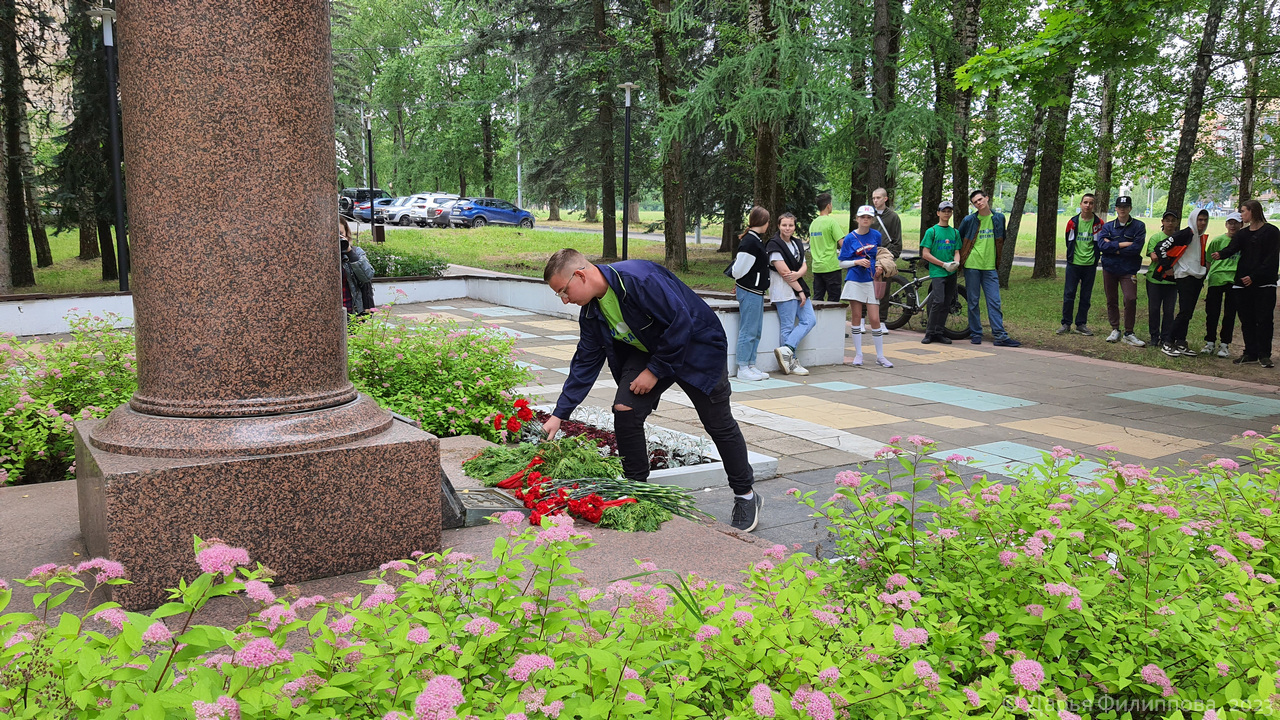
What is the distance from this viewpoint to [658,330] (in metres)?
4.64

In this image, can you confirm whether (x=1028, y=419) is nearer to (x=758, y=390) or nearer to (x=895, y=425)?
(x=895, y=425)

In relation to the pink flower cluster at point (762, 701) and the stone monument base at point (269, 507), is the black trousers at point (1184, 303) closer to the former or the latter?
the stone monument base at point (269, 507)

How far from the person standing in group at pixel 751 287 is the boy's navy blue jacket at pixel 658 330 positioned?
485cm

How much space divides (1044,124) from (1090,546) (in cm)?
2036

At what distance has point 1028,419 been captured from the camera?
8195mm

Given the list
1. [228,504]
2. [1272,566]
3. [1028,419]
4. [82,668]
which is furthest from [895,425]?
[82,668]

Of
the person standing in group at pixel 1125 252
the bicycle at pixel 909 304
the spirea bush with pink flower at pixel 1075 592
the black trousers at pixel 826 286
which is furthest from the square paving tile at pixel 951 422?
the bicycle at pixel 909 304

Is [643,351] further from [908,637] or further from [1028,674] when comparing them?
[1028,674]

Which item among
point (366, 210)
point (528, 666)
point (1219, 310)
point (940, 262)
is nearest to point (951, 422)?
point (940, 262)

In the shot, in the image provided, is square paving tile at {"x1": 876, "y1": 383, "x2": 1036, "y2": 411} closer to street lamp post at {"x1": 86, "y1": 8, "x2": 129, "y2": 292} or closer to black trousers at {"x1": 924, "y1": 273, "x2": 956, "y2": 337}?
black trousers at {"x1": 924, "y1": 273, "x2": 956, "y2": 337}

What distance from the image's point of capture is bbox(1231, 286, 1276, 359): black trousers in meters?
11.2

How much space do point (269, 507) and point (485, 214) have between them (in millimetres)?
42354

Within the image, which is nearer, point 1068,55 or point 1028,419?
point 1028,419

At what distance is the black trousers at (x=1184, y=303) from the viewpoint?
11805mm
